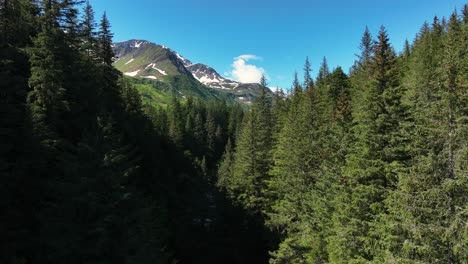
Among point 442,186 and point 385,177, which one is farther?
point 385,177

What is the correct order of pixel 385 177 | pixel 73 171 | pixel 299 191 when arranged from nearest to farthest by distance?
pixel 73 171 → pixel 385 177 → pixel 299 191

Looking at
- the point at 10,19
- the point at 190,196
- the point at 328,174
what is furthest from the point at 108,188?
the point at 190,196

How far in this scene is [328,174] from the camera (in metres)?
22.6

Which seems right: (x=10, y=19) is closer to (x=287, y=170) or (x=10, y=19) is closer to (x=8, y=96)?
(x=8, y=96)

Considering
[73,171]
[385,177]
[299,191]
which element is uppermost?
[73,171]

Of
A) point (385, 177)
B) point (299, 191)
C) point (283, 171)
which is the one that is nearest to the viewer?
point (385, 177)

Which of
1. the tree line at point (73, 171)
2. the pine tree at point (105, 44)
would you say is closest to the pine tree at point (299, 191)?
the tree line at point (73, 171)

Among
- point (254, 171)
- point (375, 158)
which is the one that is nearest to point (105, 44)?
point (254, 171)

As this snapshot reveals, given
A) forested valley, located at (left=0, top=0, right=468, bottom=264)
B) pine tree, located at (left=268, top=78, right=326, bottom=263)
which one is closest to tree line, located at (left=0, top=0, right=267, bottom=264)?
forested valley, located at (left=0, top=0, right=468, bottom=264)

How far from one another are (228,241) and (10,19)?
32.8 m

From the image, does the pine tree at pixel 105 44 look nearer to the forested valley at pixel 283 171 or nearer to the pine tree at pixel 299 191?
the forested valley at pixel 283 171

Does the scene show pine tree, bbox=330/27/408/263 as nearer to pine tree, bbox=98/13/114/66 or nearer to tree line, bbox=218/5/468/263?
tree line, bbox=218/5/468/263

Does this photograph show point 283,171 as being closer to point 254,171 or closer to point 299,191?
point 299,191

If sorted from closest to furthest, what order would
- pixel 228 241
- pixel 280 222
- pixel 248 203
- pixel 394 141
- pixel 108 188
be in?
pixel 108 188
pixel 394 141
pixel 280 222
pixel 248 203
pixel 228 241
